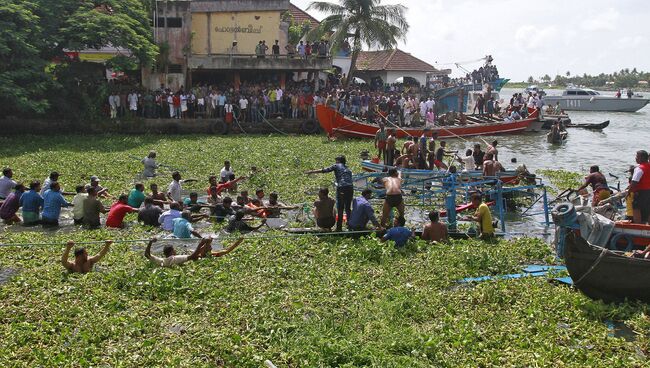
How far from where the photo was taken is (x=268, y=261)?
522 inches

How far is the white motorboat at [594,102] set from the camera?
66.8 m

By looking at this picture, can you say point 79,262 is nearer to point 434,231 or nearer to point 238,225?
point 238,225

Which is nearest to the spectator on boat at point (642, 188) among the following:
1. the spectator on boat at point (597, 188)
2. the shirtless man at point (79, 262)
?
the spectator on boat at point (597, 188)

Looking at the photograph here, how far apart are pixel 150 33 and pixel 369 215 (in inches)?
1000

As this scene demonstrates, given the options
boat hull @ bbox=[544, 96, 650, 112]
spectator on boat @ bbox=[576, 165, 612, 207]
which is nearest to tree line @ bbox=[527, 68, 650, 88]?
boat hull @ bbox=[544, 96, 650, 112]

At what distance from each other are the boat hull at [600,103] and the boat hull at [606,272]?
5823 cm

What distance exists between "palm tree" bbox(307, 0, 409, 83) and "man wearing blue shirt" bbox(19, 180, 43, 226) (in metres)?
28.0

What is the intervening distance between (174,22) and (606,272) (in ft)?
110

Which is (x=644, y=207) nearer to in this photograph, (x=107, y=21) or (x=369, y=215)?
(x=369, y=215)

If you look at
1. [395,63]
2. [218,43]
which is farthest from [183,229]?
[395,63]

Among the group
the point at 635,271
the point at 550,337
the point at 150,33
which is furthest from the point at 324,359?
the point at 150,33

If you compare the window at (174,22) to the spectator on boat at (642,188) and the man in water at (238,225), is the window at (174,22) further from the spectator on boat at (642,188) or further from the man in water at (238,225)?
the spectator on boat at (642,188)

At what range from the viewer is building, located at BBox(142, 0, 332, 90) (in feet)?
128

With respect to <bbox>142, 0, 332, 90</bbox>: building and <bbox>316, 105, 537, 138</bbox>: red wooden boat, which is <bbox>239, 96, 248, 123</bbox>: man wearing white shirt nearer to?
<bbox>142, 0, 332, 90</bbox>: building
